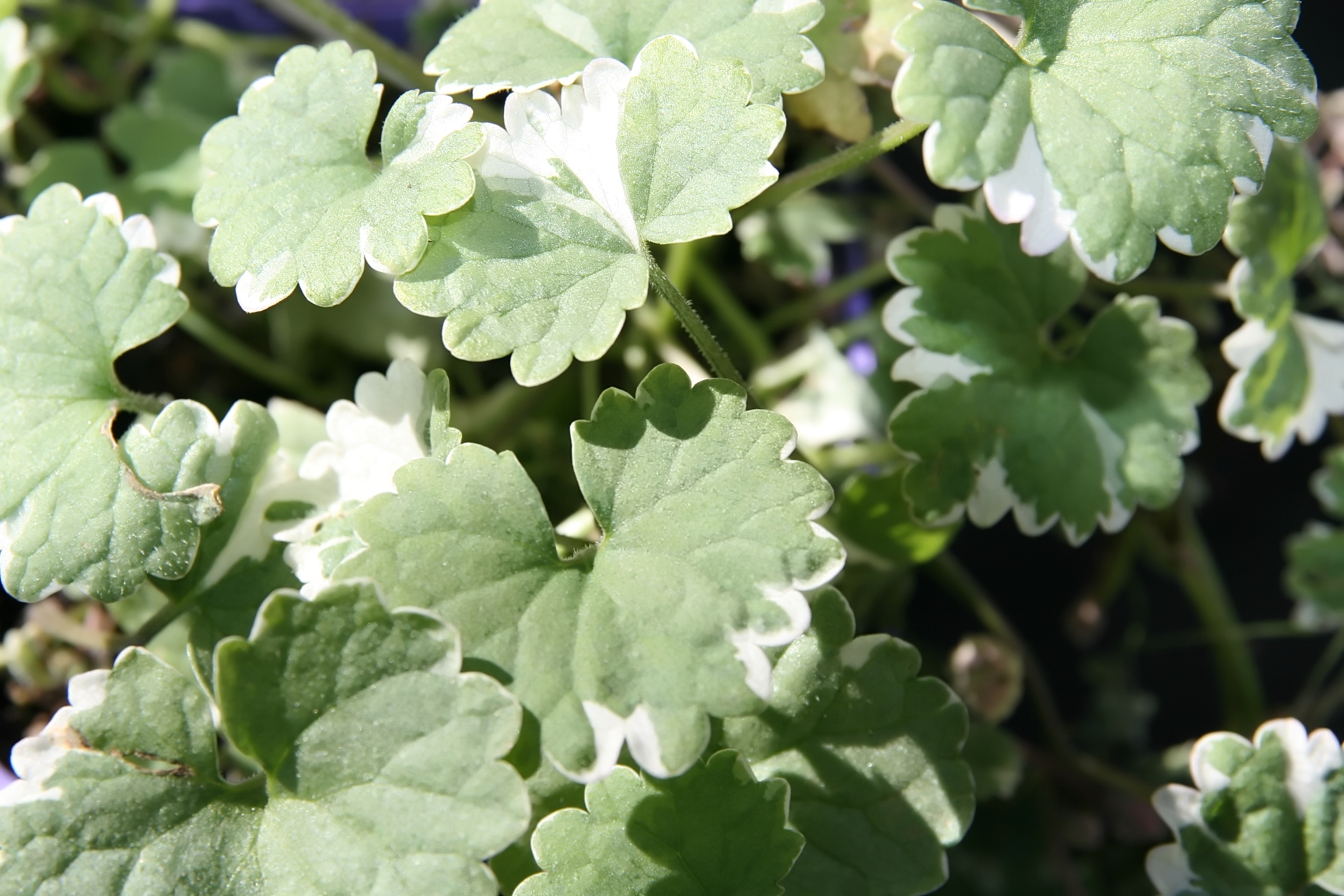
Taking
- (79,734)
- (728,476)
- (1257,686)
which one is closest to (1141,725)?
(1257,686)

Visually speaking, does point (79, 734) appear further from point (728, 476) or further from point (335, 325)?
point (335, 325)

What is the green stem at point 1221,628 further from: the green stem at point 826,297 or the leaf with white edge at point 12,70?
the leaf with white edge at point 12,70

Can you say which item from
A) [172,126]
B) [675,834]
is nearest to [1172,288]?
[675,834]

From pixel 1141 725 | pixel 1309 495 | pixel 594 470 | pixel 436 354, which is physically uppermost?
pixel 594 470

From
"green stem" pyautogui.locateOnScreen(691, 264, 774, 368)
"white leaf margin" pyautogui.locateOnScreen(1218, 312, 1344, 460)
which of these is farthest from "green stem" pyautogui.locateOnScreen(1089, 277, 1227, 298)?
"green stem" pyautogui.locateOnScreen(691, 264, 774, 368)

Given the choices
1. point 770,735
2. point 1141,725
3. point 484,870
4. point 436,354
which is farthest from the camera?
point 1141,725

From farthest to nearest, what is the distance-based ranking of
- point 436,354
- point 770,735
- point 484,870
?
point 436,354 → point 770,735 → point 484,870
